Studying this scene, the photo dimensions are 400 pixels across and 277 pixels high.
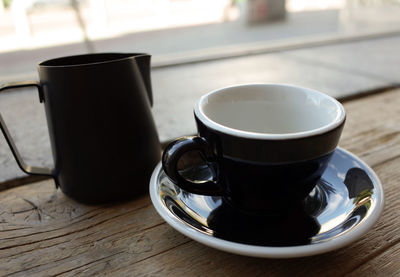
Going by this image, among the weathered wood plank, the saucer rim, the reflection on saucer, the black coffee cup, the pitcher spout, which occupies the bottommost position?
the weathered wood plank

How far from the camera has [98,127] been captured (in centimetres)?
37

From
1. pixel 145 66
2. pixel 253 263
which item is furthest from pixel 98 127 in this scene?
pixel 253 263

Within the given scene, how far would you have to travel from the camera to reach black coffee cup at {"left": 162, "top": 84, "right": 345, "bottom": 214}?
30cm

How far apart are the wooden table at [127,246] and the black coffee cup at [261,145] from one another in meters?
0.06

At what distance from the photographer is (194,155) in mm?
481

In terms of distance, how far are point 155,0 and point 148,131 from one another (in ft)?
10.2

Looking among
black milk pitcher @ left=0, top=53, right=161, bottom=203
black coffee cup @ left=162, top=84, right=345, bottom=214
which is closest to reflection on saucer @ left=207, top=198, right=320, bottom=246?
black coffee cup @ left=162, top=84, right=345, bottom=214

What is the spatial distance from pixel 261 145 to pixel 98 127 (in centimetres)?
17

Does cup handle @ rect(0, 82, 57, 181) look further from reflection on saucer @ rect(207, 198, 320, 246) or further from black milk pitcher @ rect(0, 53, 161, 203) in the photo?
reflection on saucer @ rect(207, 198, 320, 246)

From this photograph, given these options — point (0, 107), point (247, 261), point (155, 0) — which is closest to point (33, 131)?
point (0, 107)

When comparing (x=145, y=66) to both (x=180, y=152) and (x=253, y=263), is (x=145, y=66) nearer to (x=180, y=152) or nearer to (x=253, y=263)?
(x=180, y=152)

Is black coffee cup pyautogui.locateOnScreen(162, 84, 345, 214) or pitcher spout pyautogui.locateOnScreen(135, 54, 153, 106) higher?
pitcher spout pyautogui.locateOnScreen(135, 54, 153, 106)

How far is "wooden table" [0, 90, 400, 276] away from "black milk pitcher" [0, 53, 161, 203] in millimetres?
29

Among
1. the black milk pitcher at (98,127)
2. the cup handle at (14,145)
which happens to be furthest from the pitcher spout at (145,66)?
the cup handle at (14,145)
